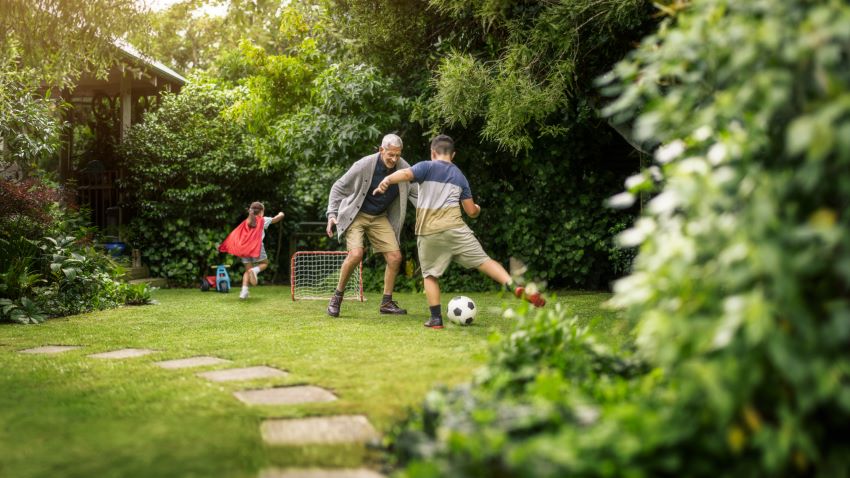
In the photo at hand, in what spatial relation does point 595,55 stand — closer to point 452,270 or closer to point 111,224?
point 452,270

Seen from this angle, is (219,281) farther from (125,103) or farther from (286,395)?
(286,395)

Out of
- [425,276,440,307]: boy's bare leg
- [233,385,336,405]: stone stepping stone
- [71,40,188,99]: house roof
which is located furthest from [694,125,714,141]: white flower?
[71,40,188,99]: house roof

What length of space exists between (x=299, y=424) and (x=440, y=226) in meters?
3.38

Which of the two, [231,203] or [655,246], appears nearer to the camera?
[655,246]

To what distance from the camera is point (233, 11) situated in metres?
5.36

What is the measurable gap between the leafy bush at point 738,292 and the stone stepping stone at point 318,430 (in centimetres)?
61

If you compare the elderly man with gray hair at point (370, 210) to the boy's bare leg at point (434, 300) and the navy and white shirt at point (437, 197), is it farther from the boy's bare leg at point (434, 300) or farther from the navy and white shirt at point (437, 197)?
the boy's bare leg at point (434, 300)

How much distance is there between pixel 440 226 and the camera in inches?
246

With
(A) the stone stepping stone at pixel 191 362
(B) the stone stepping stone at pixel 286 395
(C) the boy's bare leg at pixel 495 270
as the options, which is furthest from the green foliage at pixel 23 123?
(B) the stone stepping stone at pixel 286 395

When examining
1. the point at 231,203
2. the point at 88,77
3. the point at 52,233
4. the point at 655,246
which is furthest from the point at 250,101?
the point at 655,246

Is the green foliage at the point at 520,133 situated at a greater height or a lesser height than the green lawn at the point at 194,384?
greater

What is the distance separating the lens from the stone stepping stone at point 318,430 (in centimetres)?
282

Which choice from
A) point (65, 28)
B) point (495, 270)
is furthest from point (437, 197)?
point (65, 28)

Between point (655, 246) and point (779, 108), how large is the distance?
0.50 meters
